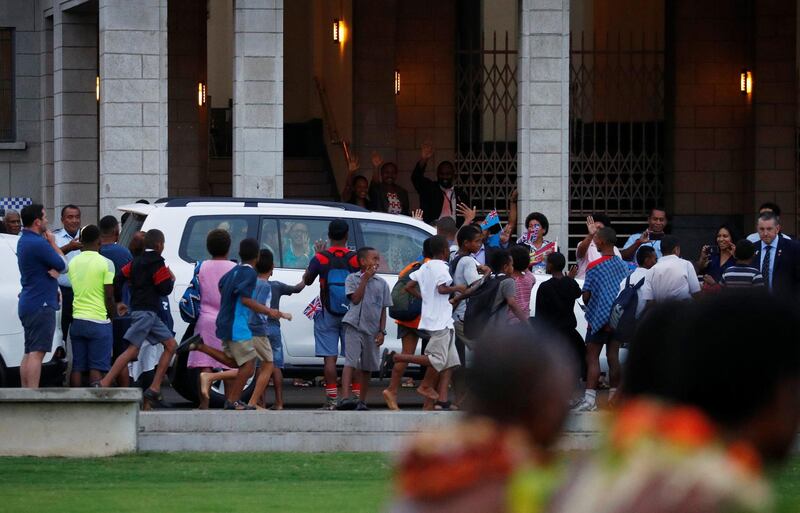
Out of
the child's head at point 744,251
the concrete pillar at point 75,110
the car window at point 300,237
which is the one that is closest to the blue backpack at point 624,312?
the child's head at point 744,251

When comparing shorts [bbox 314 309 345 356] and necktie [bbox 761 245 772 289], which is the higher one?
necktie [bbox 761 245 772 289]

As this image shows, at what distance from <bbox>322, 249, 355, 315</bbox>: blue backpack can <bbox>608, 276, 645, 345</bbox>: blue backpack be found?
2.30 m

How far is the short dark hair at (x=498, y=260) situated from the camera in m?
13.5

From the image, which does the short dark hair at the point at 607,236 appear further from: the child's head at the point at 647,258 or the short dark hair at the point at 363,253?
the short dark hair at the point at 363,253

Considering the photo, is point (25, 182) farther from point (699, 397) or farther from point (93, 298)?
point (699, 397)

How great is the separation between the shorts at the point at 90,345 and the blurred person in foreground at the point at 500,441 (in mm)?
11507

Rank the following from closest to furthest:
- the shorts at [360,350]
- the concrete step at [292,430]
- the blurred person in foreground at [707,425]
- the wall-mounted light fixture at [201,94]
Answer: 1. the blurred person in foreground at [707,425]
2. the concrete step at [292,430]
3. the shorts at [360,350]
4. the wall-mounted light fixture at [201,94]

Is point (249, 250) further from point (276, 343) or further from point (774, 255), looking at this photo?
point (774, 255)

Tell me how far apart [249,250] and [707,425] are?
36.7 ft

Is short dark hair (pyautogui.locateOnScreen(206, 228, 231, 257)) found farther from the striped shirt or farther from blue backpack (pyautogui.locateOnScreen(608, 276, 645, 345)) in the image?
the striped shirt

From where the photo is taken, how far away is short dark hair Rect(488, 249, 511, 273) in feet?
44.3

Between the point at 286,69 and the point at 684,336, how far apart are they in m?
26.4

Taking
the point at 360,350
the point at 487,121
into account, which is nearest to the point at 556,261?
the point at 360,350

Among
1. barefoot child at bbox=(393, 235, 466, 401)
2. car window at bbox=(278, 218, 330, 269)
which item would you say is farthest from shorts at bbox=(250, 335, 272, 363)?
car window at bbox=(278, 218, 330, 269)
